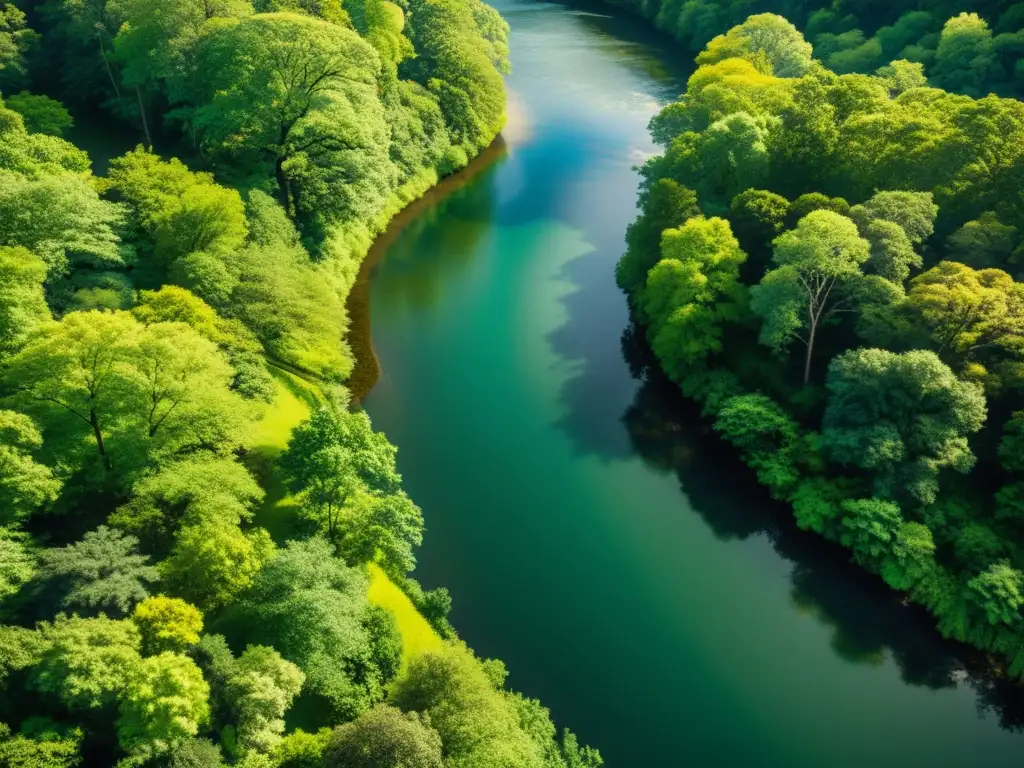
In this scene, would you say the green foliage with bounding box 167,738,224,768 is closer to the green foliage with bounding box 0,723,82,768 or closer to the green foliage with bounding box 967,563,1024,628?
the green foliage with bounding box 0,723,82,768

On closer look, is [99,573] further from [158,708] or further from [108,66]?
[108,66]

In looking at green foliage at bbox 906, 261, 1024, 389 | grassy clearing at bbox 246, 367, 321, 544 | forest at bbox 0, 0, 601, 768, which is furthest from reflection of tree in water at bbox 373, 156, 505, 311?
green foliage at bbox 906, 261, 1024, 389

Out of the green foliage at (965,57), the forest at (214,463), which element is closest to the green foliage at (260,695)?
the forest at (214,463)

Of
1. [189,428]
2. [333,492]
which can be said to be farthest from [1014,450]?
[189,428]

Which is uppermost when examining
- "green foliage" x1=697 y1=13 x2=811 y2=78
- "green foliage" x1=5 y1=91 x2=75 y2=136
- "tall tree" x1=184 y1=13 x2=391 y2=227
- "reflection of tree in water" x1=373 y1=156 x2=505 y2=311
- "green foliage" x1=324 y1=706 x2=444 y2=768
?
"green foliage" x1=697 y1=13 x2=811 y2=78

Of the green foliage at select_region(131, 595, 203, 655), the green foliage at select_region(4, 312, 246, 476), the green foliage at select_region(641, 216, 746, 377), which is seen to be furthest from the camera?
the green foliage at select_region(641, 216, 746, 377)

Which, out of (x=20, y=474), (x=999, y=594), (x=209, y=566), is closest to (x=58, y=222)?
(x=20, y=474)
